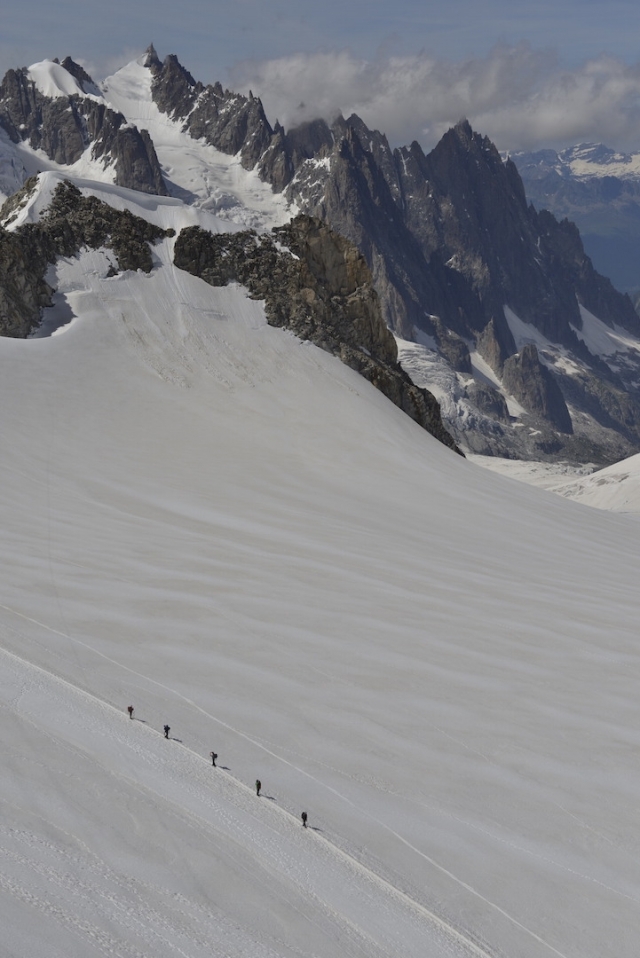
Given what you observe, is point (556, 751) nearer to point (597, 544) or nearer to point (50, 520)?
point (50, 520)

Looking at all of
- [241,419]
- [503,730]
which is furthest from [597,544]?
[503,730]

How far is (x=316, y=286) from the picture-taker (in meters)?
75.7

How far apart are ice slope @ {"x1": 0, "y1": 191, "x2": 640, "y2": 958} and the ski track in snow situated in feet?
0.11

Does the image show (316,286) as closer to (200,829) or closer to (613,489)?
(200,829)

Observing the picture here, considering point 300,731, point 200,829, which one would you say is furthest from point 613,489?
point 200,829

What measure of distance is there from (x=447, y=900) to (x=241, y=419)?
42984 millimetres

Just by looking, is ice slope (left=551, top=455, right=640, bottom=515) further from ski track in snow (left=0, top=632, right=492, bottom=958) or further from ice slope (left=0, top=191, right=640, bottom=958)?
ski track in snow (left=0, top=632, right=492, bottom=958)

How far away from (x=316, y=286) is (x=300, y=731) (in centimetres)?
6347

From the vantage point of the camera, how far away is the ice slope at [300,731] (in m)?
10.9

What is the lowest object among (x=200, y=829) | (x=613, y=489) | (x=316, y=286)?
(x=200, y=829)

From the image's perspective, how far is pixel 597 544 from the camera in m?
41.0

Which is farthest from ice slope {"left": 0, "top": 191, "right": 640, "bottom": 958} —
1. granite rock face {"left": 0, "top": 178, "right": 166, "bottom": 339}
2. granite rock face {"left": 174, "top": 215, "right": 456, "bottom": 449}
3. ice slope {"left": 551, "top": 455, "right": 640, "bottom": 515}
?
ice slope {"left": 551, "top": 455, "right": 640, "bottom": 515}

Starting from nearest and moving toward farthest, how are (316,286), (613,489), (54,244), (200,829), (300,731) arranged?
1. (200,829)
2. (300,731)
3. (54,244)
4. (316,286)
5. (613,489)

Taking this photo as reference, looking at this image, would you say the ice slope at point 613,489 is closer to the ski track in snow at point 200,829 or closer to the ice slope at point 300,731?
the ice slope at point 300,731
